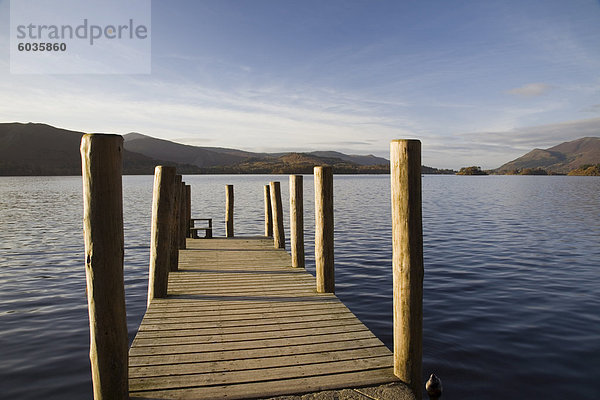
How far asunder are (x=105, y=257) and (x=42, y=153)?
16488cm

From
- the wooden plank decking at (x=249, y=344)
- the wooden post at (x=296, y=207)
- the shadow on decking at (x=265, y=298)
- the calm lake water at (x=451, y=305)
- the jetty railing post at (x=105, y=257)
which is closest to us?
the jetty railing post at (x=105, y=257)

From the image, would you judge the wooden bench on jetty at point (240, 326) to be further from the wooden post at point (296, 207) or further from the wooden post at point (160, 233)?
the wooden post at point (296, 207)

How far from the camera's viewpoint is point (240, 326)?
5.70 metres

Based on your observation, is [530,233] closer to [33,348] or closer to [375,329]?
[375,329]

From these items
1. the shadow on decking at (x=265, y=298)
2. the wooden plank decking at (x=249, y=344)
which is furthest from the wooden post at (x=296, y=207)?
the shadow on decking at (x=265, y=298)

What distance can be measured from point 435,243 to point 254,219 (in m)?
12.8

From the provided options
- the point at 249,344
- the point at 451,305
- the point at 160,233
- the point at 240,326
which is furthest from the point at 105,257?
the point at 451,305

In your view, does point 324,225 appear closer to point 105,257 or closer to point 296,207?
point 296,207

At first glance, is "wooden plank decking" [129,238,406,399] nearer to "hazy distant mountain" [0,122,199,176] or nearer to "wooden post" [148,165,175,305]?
"wooden post" [148,165,175,305]

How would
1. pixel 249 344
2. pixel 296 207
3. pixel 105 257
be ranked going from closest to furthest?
1. pixel 105 257
2. pixel 249 344
3. pixel 296 207

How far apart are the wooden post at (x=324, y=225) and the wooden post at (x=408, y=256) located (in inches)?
109

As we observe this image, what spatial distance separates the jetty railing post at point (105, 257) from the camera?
3.56 meters

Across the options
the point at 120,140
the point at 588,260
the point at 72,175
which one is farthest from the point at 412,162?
the point at 72,175

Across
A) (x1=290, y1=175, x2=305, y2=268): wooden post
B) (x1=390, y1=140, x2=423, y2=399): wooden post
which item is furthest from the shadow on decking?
(x1=390, y1=140, x2=423, y2=399): wooden post
